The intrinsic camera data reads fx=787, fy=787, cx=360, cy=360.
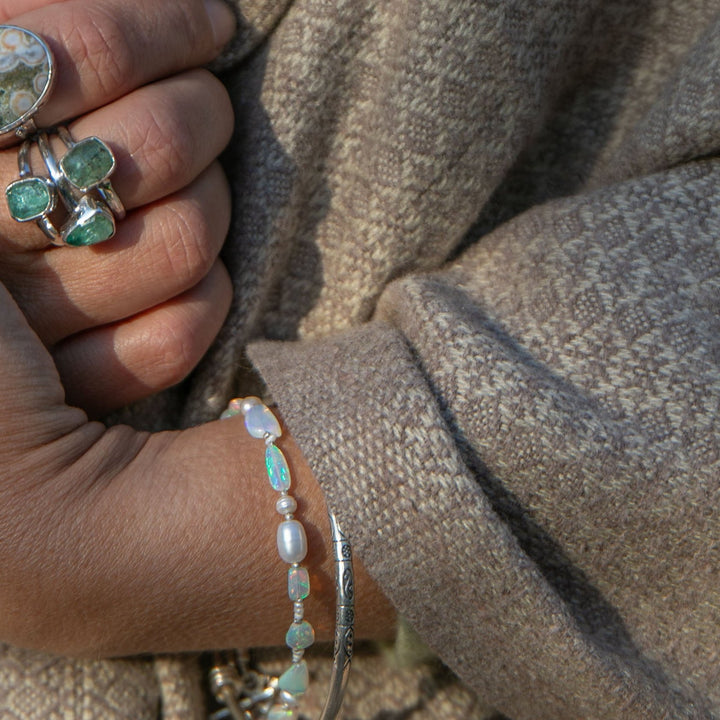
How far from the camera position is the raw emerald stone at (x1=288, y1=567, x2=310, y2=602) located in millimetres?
692

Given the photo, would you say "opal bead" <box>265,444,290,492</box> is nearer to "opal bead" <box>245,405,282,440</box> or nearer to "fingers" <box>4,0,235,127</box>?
"opal bead" <box>245,405,282,440</box>

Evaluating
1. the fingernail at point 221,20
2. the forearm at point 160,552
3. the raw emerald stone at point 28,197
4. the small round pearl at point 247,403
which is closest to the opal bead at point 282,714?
the forearm at point 160,552

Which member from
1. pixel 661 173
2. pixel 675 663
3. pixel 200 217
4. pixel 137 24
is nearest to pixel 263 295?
pixel 200 217

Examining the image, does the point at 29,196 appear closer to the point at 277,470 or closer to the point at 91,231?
the point at 91,231

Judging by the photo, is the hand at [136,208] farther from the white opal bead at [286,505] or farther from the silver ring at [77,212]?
the white opal bead at [286,505]

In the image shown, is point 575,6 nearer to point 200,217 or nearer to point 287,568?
point 200,217

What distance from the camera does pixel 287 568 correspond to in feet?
2.30

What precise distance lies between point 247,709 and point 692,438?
0.52m

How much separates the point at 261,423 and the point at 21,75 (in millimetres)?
351

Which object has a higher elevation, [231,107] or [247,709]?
[231,107]

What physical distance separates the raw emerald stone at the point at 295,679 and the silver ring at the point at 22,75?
54 cm

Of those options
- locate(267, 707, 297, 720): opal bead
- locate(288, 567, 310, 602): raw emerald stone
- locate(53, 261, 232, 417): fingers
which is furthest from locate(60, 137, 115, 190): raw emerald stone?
locate(267, 707, 297, 720): opal bead

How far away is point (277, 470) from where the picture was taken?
70cm

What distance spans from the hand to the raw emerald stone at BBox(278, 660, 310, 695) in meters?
0.29
